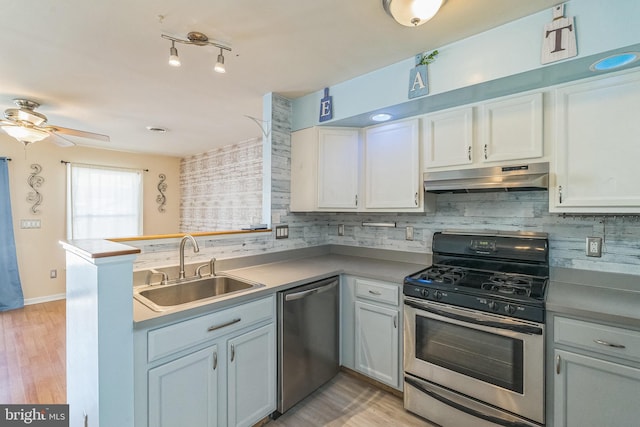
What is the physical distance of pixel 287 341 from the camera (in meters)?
1.81

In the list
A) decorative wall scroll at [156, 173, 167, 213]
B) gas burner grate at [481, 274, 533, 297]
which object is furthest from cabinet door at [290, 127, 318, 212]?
decorative wall scroll at [156, 173, 167, 213]

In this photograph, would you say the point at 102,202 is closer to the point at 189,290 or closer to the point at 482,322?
the point at 189,290

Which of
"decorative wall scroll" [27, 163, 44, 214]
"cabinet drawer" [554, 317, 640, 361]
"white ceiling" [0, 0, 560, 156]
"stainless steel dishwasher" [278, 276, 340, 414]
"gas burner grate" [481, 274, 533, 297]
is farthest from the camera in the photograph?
"decorative wall scroll" [27, 163, 44, 214]

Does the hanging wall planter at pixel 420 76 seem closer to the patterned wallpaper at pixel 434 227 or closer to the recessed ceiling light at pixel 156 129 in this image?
the patterned wallpaper at pixel 434 227

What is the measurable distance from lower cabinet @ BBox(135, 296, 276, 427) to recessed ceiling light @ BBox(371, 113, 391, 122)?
5.13 ft

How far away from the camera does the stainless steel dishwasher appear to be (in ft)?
5.88

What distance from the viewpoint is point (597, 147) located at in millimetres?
1507

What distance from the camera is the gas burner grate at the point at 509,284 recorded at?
1573mm

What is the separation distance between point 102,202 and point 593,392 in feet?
20.6

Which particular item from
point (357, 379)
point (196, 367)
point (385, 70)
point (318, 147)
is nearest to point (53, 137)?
point (318, 147)

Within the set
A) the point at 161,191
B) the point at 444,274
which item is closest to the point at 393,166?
the point at 444,274

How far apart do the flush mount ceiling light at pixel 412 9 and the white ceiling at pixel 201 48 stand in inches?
4.8

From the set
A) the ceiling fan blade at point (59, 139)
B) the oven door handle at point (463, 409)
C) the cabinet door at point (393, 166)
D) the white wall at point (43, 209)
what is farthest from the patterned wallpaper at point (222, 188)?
the oven door handle at point (463, 409)

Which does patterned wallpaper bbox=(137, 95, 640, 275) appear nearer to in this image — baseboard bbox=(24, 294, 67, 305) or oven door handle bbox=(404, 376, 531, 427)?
oven door handle bbox=(404, 376, 531, 427)
